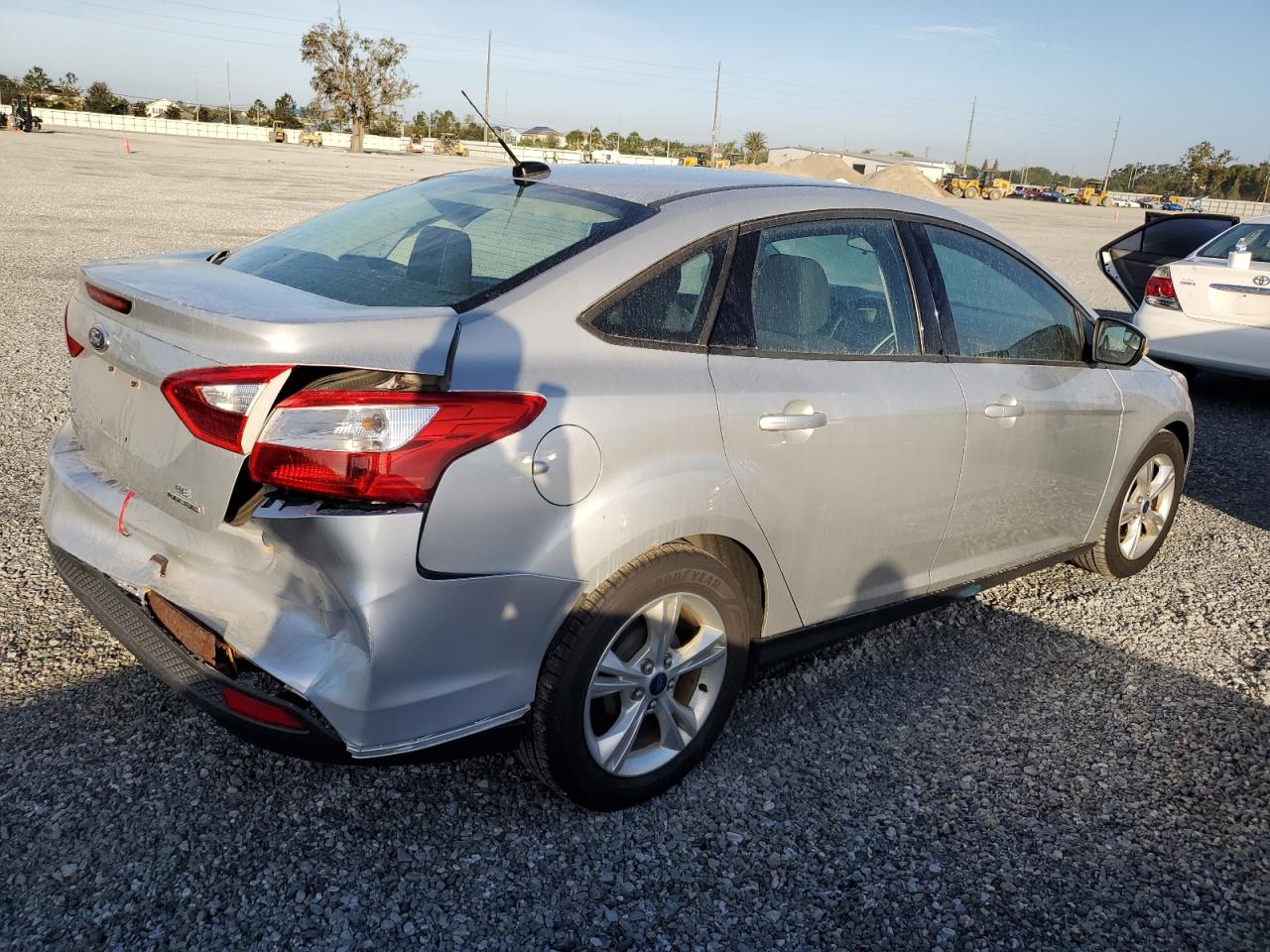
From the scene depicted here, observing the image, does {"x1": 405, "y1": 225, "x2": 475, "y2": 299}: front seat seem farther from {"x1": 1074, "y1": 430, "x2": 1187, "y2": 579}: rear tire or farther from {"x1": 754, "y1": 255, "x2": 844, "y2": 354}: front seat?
{"x1": 1074, "y1": 430, "x2": 1187, "y2": 579}: rear tire

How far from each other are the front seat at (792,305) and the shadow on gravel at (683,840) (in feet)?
4.05

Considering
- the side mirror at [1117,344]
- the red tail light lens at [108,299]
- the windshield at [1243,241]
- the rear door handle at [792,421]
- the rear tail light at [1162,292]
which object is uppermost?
the windshield at [1243,241]

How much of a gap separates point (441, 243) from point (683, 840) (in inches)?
71.4

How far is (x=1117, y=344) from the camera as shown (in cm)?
418

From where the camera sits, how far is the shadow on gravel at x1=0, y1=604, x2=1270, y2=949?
243cm

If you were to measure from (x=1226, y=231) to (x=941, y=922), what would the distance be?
856cm

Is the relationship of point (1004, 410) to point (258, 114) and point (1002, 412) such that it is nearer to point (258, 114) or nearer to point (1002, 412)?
point (1002, 412)

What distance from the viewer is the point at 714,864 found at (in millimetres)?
2693

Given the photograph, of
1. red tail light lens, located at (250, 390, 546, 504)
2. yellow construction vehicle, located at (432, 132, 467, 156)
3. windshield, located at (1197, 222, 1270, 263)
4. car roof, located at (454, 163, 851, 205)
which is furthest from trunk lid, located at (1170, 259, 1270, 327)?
yellow construction vehicle, located at (432, 132, 467, 156)

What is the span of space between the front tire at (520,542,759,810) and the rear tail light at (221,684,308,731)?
0.57 m

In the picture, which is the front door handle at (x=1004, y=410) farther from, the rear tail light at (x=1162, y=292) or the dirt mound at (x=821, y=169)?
the dirt mound at (x=821, y=169)

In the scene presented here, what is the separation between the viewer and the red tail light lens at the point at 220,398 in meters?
2.23

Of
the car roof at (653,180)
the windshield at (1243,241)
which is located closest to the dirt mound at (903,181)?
the windshield at (1243,241)

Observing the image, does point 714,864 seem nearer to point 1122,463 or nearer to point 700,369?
point 700,369
